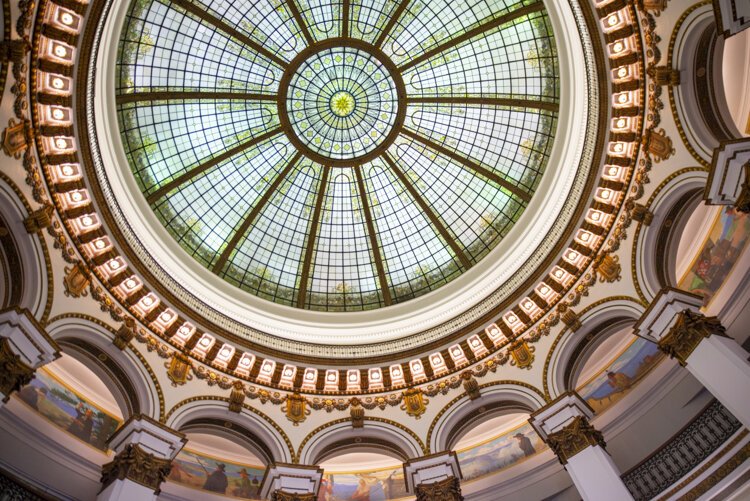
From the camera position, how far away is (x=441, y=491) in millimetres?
15648

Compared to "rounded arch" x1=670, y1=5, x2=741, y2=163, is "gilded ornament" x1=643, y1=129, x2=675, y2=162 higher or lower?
higher

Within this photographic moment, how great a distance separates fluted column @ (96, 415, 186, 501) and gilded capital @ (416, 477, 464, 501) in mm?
6660

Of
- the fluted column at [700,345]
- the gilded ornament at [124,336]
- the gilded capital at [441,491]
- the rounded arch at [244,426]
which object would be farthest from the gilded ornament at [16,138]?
the fluted column at [700,345]

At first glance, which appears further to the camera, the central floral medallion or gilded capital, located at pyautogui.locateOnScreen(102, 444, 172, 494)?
the central floral medallion

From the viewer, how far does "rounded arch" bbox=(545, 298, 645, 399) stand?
16797mm

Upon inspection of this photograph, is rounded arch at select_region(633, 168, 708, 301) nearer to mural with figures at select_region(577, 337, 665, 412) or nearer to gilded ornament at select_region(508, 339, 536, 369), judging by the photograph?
mural with figures at select_region(577, 337, 665, 412)

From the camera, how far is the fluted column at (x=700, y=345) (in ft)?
39.8

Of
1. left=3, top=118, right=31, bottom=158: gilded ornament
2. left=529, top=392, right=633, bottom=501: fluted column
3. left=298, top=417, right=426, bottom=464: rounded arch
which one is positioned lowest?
left=529, top=392, right=633, bottom=501: fluted column

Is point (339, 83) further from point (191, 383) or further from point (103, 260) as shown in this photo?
point (191, 383)

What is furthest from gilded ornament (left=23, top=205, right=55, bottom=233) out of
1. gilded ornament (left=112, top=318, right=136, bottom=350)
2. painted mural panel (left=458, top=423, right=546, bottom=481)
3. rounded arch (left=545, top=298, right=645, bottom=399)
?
painted mural panel (left=458, top=423, right=546, bottom=481)

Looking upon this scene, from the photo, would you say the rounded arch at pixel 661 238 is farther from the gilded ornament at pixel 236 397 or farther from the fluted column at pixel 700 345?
the gilded ornament at pixel 236 397

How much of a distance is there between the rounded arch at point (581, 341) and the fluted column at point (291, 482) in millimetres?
7351

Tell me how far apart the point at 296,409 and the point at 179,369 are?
3.85 meters

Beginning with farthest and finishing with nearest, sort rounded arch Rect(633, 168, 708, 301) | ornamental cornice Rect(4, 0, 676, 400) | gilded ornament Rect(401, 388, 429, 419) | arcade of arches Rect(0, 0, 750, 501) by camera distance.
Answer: gilded ornament Rect(401, 388, 429, 419)
rounded arch Rect(633, 168, 708, 301)
ornamental cornice Rect(4, 0, 676, 400)
arcade of arches Rect(0, 0, 750, 501)
